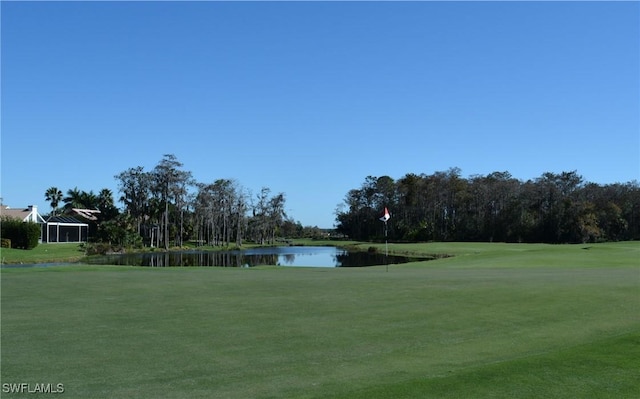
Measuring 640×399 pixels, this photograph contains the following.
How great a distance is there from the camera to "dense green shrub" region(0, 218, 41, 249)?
60.4 m

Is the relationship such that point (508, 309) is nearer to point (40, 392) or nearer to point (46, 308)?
point (40, 392)

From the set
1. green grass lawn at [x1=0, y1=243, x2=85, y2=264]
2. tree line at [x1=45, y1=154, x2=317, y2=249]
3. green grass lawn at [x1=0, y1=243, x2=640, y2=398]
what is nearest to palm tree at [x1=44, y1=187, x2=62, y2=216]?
tree line at [x1=45, y1=154, x2=317, y2=249]

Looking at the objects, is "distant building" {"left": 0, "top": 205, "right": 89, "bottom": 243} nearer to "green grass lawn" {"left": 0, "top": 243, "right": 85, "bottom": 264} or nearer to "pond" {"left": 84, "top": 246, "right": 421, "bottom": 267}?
"green grass lawn" {"left": 0, "top": 243, "right": 85, "bottom": 264}

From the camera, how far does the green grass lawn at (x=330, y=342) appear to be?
7121mm

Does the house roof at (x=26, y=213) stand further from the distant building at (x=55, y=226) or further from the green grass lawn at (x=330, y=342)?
the green grass lawn at (x=330, y=342)

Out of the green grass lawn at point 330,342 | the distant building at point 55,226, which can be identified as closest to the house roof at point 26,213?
the distant building at point 55,226

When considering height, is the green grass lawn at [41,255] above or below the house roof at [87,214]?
below

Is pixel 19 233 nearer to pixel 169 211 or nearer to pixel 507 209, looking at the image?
pixel 169 211

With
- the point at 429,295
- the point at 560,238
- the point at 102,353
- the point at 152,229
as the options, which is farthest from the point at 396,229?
the point at 102,353

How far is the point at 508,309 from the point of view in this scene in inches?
515

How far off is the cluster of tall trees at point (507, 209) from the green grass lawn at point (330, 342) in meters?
79.9

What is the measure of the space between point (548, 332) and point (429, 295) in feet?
16.7

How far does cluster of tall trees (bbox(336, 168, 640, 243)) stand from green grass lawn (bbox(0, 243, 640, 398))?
79.9m

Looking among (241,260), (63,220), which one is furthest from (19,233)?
(241,260)
